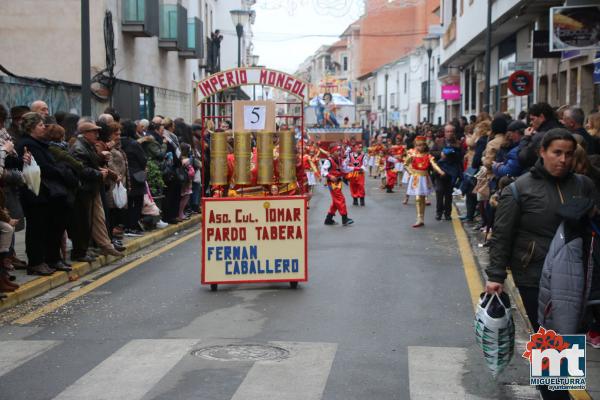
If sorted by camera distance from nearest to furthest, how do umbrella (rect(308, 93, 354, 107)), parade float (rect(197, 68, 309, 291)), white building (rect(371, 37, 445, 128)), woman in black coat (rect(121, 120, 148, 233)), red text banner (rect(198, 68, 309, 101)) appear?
parade float (rect(197, 68, 309, 291)) < red text banner (rect(198, 68, 309, 101)) < woman in black coat (rect(121, 120, 148, 233)) < umbrella (rect(308, 93, 354, 107)) < white building (rect(371, 37, 445, 128))

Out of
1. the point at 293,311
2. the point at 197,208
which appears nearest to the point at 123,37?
the point at 197,208

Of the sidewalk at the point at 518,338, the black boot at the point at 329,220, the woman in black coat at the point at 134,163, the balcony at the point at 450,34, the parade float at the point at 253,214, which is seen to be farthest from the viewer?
the balcony at the point at 450,34

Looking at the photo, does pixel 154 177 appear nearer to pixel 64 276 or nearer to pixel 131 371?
pixel 64 276

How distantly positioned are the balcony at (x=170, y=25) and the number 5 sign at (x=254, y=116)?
807 inches

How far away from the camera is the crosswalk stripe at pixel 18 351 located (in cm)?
708

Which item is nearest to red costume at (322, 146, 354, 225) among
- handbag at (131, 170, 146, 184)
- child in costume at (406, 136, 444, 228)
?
child in costume at (406, 136, 444, 228)

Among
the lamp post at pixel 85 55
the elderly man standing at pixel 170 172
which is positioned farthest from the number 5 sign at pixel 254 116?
the elderly man standing at pixel 170 172

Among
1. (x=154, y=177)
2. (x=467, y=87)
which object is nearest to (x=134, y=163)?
(x=154, y=177)

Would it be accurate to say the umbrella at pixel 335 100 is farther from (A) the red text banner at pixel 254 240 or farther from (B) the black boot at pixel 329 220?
(A) the red text banner at pixel 254 240

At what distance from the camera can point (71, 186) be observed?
10750mm

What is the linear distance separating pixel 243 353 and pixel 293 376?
2.72 feet

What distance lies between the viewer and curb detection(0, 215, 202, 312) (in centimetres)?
961

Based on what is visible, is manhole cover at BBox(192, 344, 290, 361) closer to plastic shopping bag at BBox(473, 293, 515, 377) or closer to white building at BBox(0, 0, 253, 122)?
plastic shopping bag at BBox(473, 293, 515, 377)

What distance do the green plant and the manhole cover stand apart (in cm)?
855
